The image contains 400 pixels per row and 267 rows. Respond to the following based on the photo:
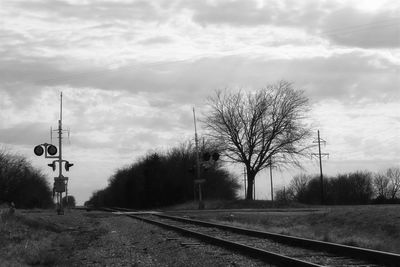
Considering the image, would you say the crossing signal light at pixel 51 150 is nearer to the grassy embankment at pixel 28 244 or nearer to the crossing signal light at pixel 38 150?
the crossing signal light at pixel 38 150

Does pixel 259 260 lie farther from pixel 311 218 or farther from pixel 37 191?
pixel 37 191

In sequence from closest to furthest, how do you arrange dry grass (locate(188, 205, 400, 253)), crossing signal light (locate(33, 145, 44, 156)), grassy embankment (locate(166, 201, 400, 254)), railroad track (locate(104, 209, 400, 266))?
railroad track (locate(104, 209, 400, 266)), grassy embankment (locate(166, 201, 400, 254)), dry grass (locate(188, 205, 400, 253)), crossing signal light (locate(33, 145, 44, 156))

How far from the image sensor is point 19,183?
101000 mm

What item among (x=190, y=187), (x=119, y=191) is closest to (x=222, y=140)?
(x=190, y=187)

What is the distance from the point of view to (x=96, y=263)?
12.9 meters

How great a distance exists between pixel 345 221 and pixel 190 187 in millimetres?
58282

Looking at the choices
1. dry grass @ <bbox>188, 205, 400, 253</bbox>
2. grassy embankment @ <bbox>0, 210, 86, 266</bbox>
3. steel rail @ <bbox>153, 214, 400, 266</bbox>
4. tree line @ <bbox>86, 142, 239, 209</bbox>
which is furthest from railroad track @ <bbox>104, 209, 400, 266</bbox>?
tree line @ <bbox>86, 142, 239, 209</bbox>

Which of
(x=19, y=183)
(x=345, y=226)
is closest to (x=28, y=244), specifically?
(x=345, y=226)

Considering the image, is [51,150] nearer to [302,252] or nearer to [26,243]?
[26,243]

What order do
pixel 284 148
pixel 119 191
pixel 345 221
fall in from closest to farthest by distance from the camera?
pixel 345 221, pixel 284 148, pixel 119 191

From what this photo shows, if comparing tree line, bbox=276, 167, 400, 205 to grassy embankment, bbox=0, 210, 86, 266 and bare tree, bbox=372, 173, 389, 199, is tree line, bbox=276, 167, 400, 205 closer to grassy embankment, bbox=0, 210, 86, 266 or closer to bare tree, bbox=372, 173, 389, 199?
bare tree, bbox=372, 173, 389, 199

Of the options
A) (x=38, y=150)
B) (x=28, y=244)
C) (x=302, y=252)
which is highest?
(x=38, y=150)

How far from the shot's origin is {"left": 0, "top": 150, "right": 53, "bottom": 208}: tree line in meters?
95.7

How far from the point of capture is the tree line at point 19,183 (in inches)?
3767
